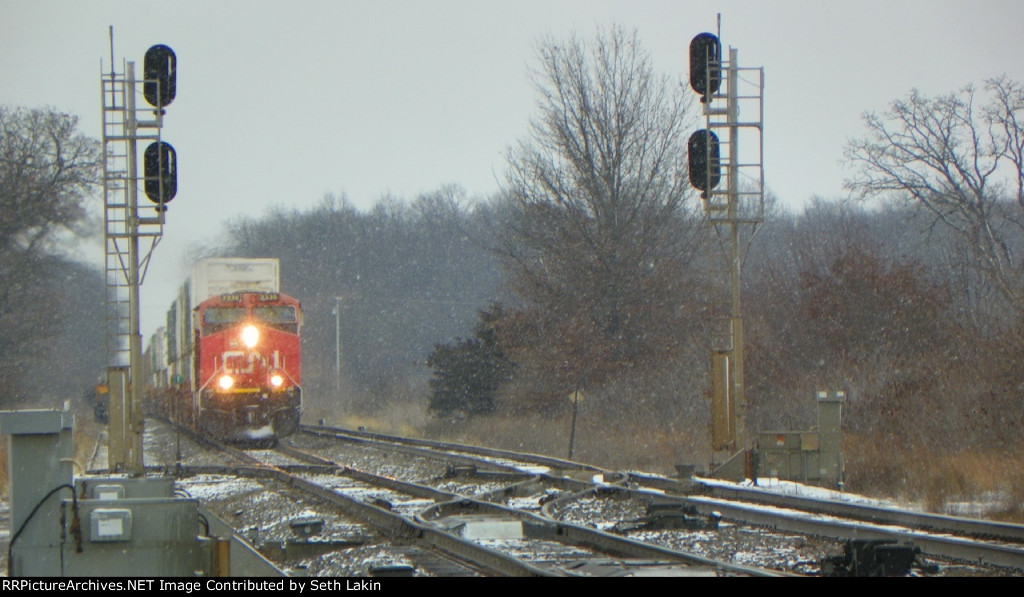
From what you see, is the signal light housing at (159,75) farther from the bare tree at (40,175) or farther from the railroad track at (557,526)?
the bare tree at (40,175)

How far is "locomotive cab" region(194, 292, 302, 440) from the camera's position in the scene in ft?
80.2

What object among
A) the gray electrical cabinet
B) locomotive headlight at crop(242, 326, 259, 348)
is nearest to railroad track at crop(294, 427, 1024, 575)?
the gray electrical cabinet

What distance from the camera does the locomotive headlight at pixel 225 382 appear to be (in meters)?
24.4

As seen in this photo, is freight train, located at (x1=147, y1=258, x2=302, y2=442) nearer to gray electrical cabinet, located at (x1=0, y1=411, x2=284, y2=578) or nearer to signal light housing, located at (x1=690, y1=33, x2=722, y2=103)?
signal light housing, located at (x1=690, y1=33, x2=722, y2=103)

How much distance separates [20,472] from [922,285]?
76.6 ft

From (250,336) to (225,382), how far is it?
1156 millimetres

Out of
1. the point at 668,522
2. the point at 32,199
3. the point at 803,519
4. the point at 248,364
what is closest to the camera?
the point at 803,519

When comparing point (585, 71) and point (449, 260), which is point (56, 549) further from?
point (449, 260)

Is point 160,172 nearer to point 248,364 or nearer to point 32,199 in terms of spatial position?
point 248,364

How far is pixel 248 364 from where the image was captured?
24.7 m

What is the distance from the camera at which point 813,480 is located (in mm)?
15891

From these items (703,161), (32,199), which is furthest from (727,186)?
(32,199)

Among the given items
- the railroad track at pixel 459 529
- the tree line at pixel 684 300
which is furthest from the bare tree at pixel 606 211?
the railroad track at pixel 459 529
